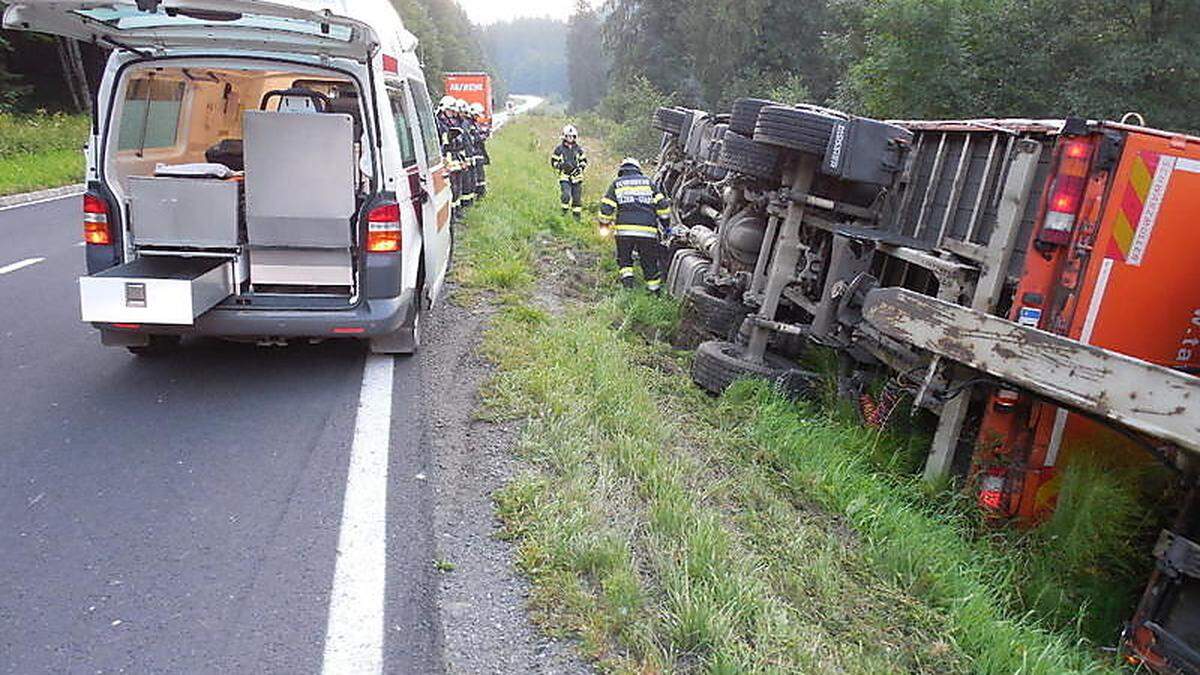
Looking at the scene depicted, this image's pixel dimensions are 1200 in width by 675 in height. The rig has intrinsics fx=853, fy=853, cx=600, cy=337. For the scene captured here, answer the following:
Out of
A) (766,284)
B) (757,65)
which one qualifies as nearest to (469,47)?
(757,65)

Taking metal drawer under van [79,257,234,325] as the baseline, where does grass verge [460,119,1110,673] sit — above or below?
below

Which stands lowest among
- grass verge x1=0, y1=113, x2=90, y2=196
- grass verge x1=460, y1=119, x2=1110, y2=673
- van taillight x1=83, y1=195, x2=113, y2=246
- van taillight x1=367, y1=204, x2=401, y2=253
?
grass verge x1=0, y1=113, x2=90, y2=196

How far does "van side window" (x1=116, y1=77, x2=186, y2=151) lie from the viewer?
5062mm

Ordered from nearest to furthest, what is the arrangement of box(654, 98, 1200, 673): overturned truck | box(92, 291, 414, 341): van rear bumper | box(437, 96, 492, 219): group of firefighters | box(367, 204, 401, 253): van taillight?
box(654, 98, 1200, 673): overturned truck
box(92, 291, 414, 341): van rear bumper
box(367, 204, 401, 253): van taillight
box(437, 96, 492, 219): group of firefighters

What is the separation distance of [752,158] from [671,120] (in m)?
4.54

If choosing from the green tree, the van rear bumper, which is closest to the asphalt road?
the van rear bumper

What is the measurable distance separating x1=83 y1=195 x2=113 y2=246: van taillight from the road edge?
9561mm

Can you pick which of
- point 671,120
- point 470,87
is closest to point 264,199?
point 671,120

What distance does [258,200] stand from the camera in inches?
199

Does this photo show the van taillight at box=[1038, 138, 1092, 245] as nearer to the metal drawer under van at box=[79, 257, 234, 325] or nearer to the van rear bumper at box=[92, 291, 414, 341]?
the van rear bumper at box=[92, 291, 414, 341]

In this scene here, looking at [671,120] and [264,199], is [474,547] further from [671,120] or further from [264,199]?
[671,120]

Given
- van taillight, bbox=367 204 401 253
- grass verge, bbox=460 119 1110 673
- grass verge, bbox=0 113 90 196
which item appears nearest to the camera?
grass verge, bbox=460 119 1110 673

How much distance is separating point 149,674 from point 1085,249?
12.0ft

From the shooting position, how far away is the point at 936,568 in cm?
324
